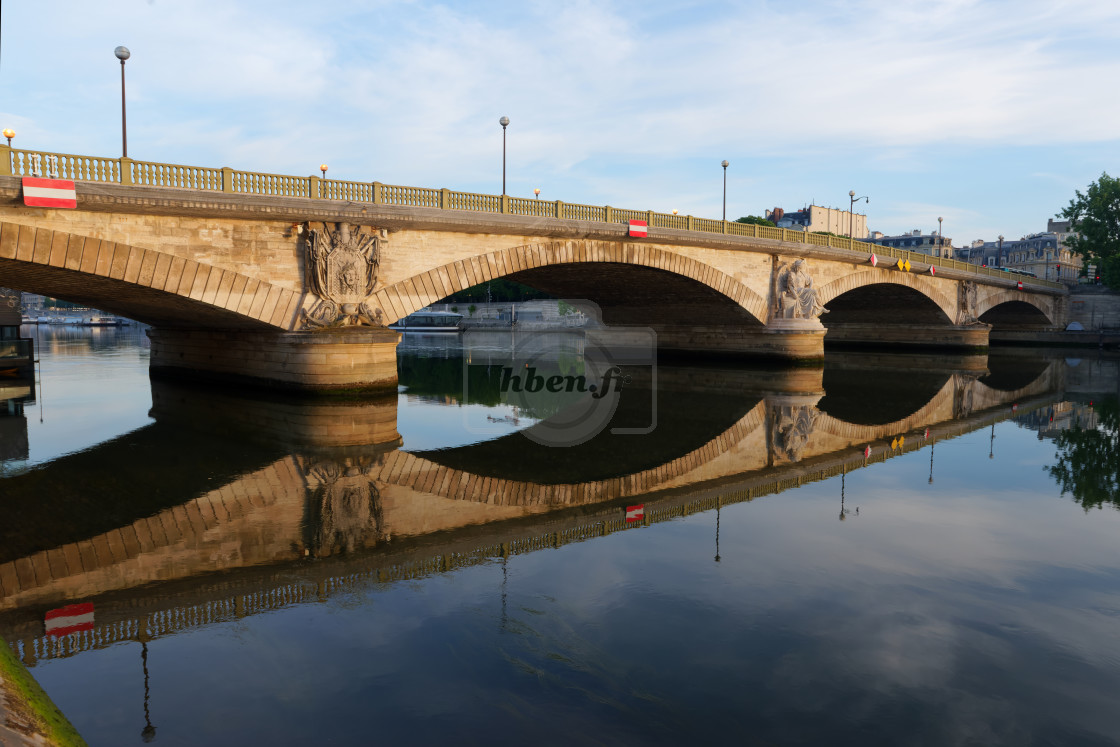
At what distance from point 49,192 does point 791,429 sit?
63.0 feet

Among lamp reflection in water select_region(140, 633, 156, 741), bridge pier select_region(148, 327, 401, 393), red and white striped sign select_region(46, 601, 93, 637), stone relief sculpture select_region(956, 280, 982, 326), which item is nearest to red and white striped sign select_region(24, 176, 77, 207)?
bridge pier select_region(148, 327, 401, 393)

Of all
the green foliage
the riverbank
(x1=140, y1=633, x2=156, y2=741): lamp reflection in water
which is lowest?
(x1=140, y1=633, x2=156, y2=741): lamp reflection in water

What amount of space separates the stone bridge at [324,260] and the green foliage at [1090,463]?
1697 cm

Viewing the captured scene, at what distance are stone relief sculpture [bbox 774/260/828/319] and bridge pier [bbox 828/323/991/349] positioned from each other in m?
21.9

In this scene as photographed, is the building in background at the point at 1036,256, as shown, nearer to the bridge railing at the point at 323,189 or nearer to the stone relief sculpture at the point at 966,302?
the stone relief sculpture at the point at 966,302

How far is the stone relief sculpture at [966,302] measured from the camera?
52.9m

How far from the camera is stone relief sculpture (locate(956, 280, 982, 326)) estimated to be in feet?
174

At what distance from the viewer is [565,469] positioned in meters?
13.6

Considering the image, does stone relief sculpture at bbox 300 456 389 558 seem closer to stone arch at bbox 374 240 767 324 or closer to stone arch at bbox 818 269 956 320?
stone arch at bbox 374 240 767 324

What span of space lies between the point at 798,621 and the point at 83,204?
18857 millimetres

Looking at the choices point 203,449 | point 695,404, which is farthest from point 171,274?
point 695,404

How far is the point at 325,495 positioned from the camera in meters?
11.6

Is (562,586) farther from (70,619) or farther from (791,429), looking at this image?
(791,429)

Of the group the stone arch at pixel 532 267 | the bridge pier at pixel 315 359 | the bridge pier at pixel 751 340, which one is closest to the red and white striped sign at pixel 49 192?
the bridge pier at pixel 315 359
